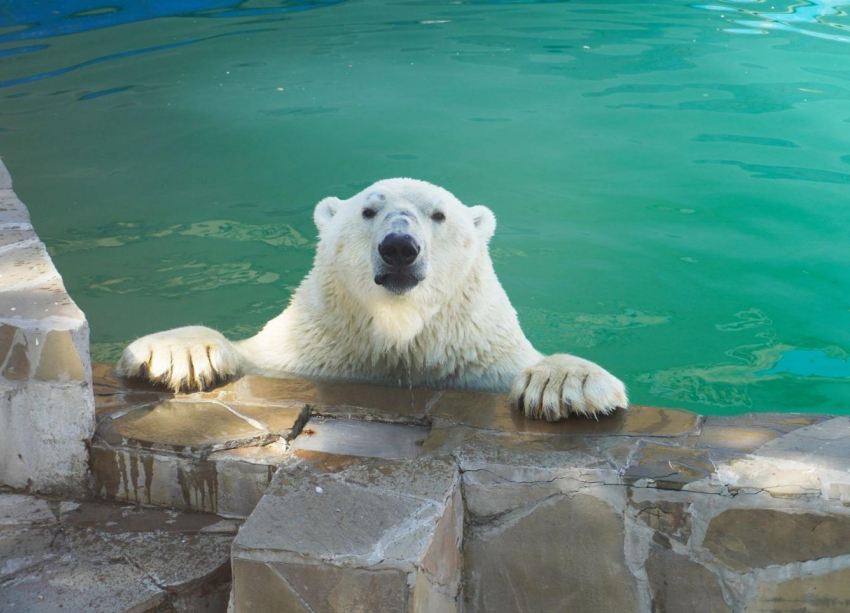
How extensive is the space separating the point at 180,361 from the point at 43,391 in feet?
2.13

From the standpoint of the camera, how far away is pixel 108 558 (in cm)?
265

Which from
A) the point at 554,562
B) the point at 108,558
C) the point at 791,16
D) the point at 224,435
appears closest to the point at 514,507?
the point at 554,562

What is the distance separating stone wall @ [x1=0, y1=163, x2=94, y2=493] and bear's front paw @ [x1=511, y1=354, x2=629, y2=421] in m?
1.37

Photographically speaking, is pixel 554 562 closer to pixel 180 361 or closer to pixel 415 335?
pixel 415 335

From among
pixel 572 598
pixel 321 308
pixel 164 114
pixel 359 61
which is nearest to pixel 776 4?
pixel 359 61

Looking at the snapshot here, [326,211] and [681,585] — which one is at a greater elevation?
[326,211]

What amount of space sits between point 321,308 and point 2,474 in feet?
4.35

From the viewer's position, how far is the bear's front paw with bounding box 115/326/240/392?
339cm

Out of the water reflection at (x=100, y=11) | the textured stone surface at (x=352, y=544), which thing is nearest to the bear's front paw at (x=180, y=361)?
the textured stone surface at (x=352, y=544)

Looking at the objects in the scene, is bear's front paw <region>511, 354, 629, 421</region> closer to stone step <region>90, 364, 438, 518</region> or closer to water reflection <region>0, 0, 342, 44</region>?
stone step <region>90, 364, 438, 518</region>

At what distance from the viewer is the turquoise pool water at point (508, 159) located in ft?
19.1

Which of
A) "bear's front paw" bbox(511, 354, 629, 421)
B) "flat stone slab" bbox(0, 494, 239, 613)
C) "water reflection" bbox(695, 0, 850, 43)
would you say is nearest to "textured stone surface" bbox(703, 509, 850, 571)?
"bear's front paw" bbox(511, 354, 629, 421)

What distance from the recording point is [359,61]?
10.5m

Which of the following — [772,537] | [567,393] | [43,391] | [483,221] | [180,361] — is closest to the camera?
[772,537]
